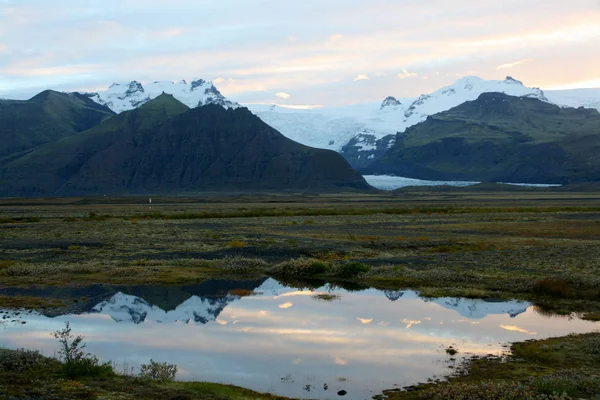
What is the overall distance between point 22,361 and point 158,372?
144 inches

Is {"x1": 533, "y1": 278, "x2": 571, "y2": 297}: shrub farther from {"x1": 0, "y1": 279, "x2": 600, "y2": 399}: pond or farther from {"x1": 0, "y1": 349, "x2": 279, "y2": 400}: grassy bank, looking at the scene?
{"x1": 0, "y1": 349, "x2": 279, "y2": 400}: grassy bank

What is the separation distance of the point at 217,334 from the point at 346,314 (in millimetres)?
6126

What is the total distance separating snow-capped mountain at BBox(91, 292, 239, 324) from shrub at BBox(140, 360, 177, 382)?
7.82 m

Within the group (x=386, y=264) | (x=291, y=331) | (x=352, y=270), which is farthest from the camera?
(x=386, y=264)

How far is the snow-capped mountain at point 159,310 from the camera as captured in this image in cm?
2672

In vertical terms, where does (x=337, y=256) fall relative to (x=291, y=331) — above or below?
below

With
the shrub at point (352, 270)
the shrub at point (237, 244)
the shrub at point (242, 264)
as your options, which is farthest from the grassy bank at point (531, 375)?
the shrub at point (237, 244)

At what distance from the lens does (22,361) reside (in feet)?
59.0

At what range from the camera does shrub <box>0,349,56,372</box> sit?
58.1 ft

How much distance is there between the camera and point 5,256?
46062 millimetres

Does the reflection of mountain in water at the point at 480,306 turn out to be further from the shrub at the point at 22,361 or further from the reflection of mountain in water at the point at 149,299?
the shrub at the point at 22,361

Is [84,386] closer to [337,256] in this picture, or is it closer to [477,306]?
[477,306]

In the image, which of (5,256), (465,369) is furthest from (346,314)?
(5,256)

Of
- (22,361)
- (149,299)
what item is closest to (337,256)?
(149,299)
